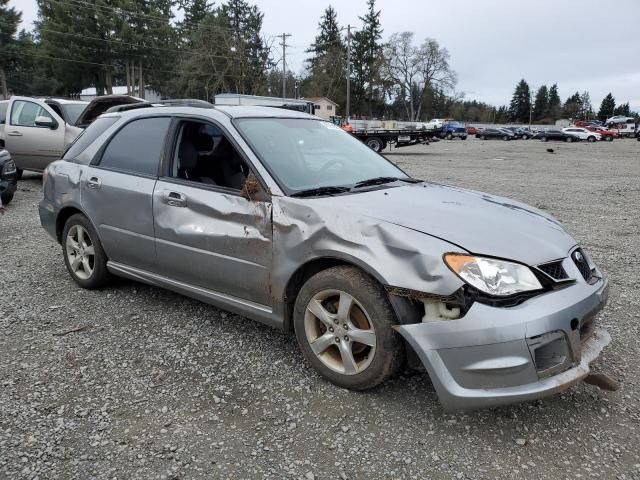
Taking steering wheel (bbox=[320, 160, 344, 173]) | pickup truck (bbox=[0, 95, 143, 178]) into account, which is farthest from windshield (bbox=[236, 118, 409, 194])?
pickup truck (bbox=[0, 95, 143, 178])

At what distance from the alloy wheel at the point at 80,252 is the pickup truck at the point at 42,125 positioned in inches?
243

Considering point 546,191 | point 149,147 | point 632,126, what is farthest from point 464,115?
point 149,147

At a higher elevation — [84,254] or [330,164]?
[330,164]

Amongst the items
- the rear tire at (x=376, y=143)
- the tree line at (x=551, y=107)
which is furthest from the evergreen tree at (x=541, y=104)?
the rear tire at (x=376, y=143)

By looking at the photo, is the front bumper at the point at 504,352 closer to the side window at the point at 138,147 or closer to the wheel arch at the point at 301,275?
the wheel arch at the point at 301,275

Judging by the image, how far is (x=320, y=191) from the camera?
10.4ft

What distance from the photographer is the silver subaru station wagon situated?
2.42 meters

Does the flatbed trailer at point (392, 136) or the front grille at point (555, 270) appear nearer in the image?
the front grille at point (555, 270)

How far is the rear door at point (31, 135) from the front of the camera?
9992 millimetres

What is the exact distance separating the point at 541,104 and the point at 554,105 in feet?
11.8

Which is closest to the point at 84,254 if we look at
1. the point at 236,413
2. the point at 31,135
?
the point at 236,413

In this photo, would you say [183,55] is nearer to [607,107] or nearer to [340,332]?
[340,332]

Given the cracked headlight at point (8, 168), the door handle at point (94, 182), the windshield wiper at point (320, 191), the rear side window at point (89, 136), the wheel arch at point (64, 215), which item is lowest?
the wheel arch at point (64, 215)

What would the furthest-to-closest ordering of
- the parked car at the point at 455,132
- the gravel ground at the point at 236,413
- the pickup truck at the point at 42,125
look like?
1. the parked car at the point at 455,132
2. the pickup truck at the point at 42,125
3. the gravel ground at the point at 236,413
